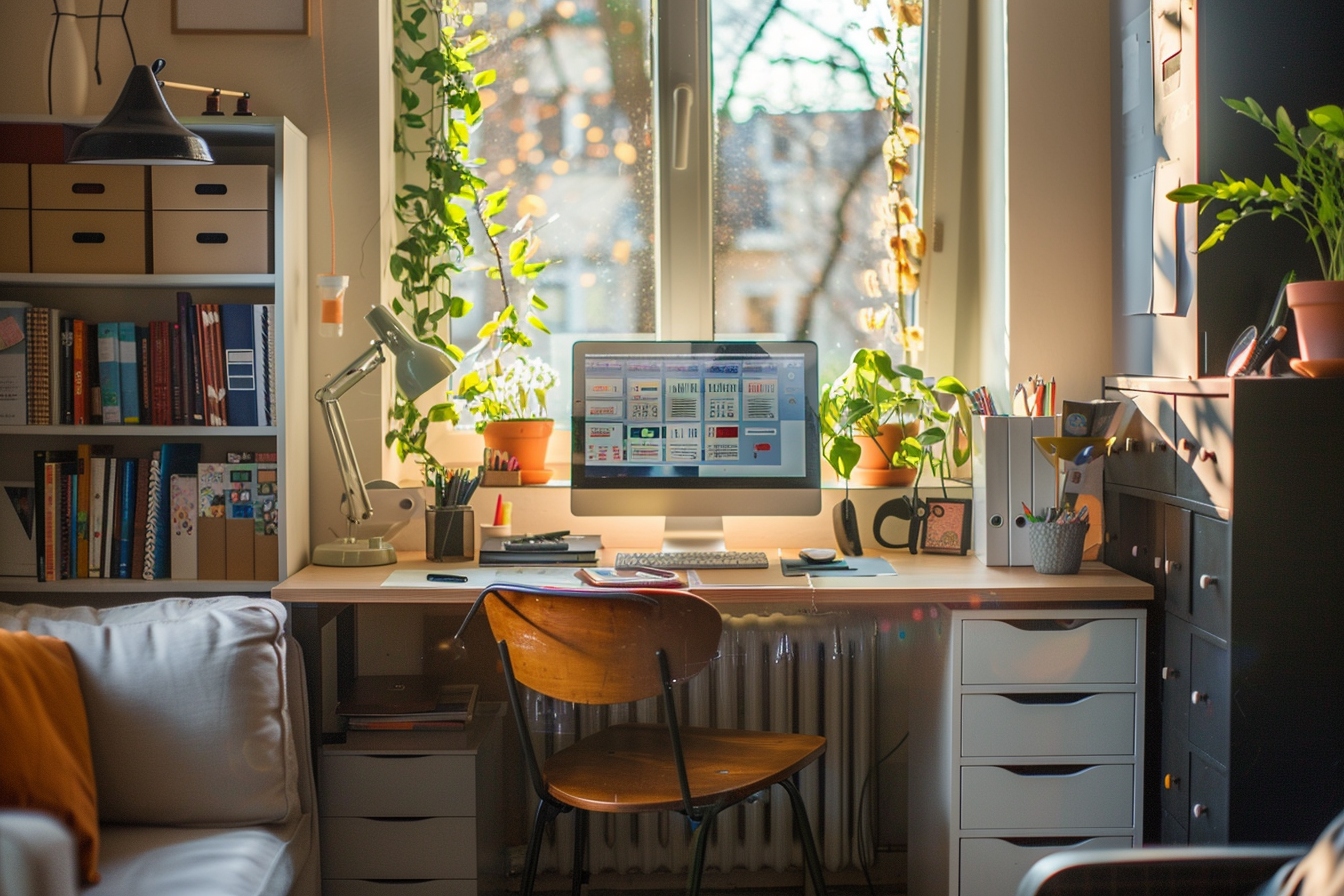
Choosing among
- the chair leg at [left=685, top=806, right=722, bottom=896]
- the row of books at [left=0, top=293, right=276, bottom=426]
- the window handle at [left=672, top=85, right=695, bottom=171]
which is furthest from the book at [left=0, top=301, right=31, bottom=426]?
the chair leg at [left=685, top=806, right=722, bottom=896]

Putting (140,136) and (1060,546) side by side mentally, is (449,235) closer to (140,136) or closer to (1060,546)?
(140,136)

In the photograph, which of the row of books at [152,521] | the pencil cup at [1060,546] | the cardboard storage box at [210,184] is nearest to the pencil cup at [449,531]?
the row of books at [152,521]

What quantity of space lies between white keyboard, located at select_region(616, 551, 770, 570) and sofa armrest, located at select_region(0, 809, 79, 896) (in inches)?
49.3

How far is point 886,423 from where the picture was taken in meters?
2.71

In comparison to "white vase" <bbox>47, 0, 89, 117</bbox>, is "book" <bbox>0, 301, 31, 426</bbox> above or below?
below

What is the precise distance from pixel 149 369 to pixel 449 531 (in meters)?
0.70

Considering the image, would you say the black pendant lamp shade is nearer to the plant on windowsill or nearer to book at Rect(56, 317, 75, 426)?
book at Rect(56, 317, 75, 426)

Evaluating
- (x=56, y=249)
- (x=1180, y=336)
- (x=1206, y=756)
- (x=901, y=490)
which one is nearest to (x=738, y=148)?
(x=901, y=490)

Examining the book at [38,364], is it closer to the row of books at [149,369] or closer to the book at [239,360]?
the row of books at [149,369]

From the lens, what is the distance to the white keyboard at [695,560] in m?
2.31

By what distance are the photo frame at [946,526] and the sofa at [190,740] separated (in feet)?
4.50

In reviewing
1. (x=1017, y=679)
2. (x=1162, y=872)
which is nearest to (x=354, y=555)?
(x=1017, y=679)

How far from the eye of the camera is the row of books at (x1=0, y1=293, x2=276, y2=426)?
2.29m

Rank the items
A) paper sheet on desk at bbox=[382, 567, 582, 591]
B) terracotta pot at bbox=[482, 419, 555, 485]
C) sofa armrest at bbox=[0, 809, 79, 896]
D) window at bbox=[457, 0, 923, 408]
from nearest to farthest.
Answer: sofa armrest at bbox=[0, 809, 79, 896]
paper sheet on desk at bbox=[382, 567, 582, 591]
terracotta pot at bbox=[482, 419, 555, 485]
window at bbox=[457, 0, 923, 408]
